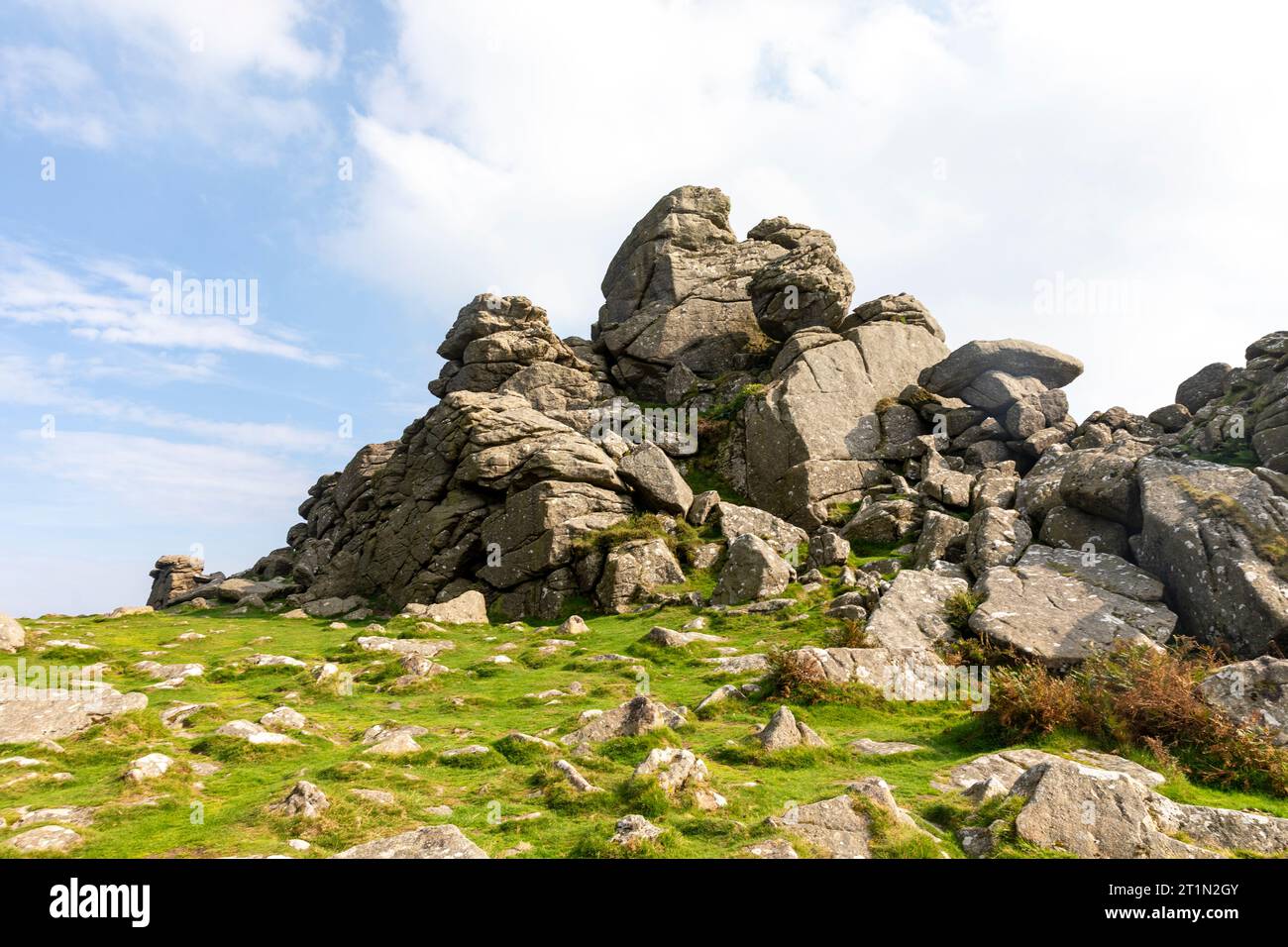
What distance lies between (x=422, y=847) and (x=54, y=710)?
541 inches

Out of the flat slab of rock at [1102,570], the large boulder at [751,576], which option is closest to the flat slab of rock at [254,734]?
the large boulder at [751,576]

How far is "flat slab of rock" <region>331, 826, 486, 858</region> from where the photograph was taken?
395 inches

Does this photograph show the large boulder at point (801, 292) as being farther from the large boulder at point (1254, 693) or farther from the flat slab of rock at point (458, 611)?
the large boulder at point (1254, 693)

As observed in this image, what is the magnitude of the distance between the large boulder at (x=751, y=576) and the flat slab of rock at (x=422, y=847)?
24060 millimetres

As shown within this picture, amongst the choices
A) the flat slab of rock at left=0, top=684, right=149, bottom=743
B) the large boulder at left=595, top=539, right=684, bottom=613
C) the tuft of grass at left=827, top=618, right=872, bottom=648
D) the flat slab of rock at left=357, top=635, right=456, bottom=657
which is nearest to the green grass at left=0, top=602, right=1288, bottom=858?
the flat slab of rock at left=0, top=684, right=149, bottom=743

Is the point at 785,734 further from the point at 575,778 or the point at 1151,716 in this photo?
the point at 1151,716

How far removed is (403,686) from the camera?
2366 centimetres

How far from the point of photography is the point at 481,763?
15.1 meters

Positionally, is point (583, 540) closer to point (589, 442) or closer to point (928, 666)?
point (589, 442)

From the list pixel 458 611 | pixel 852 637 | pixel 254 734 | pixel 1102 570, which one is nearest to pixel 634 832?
pixel 254 734

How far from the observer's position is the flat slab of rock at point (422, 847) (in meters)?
10.0

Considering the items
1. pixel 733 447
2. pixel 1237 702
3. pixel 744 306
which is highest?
pixel 744 306
